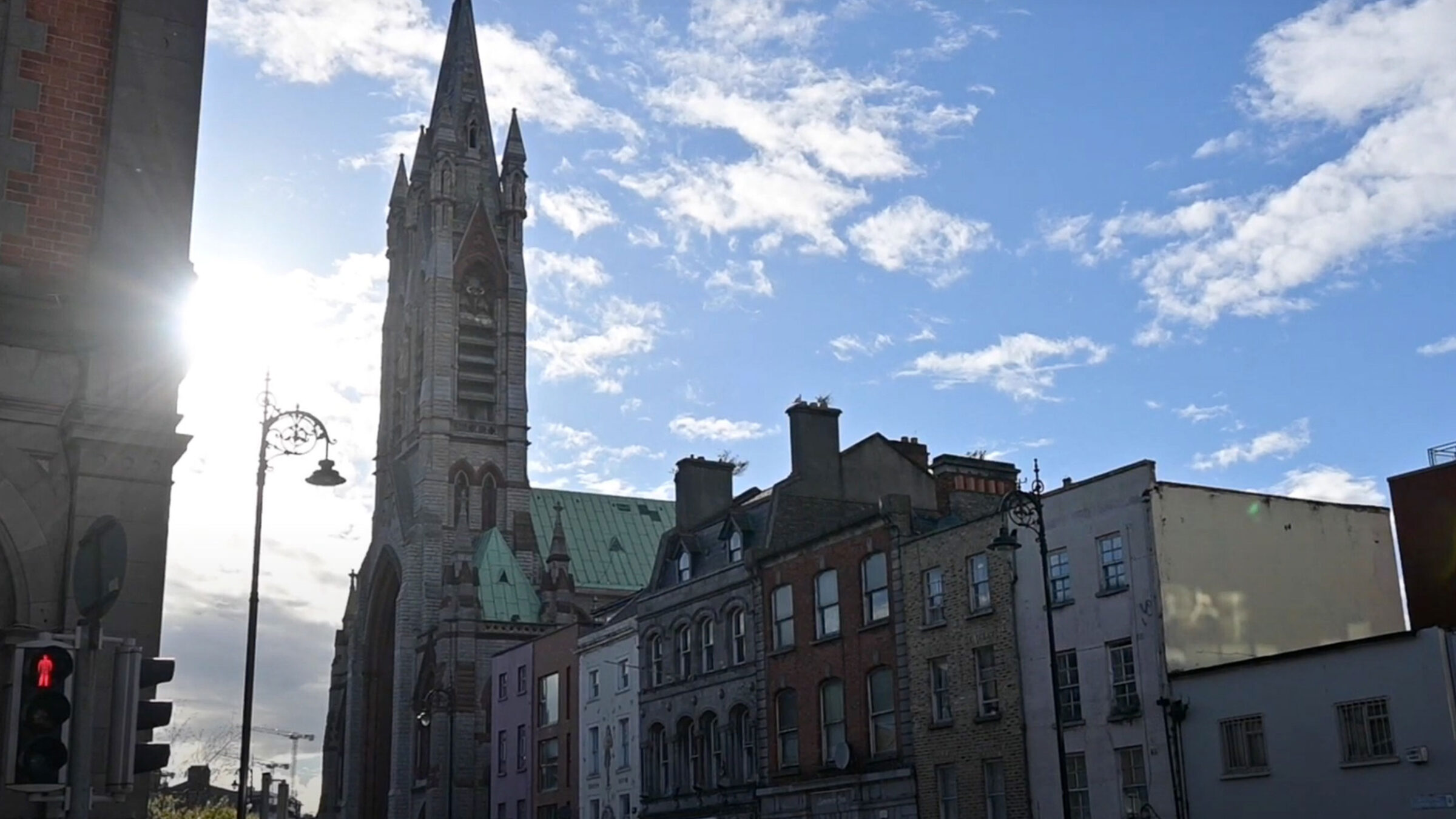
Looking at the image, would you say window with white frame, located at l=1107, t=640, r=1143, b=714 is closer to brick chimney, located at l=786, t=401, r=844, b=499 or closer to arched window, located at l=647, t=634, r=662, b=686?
brick chimney, located at l=786, t=401, r=844, b=499

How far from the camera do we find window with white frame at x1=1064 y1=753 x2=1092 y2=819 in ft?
115

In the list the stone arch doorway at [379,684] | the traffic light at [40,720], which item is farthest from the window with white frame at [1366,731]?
the stone arch doorway at [379,684]

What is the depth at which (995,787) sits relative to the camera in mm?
37500

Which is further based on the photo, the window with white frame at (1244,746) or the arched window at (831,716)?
the arched window at (831,716)

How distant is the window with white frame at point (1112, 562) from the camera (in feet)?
115

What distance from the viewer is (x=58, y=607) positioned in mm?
13062

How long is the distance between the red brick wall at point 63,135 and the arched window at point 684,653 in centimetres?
3825

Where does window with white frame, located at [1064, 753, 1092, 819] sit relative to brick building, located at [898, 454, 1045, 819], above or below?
below

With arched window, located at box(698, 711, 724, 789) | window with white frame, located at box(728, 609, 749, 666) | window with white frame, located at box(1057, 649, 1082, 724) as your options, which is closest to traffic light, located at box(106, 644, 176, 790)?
window with white frame, located at box(1057, 649, 1082, 724)

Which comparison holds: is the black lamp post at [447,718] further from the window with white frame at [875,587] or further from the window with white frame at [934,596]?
the window with white frame at [934,596]

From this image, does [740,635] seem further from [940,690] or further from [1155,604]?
[1155,604]

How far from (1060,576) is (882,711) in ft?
23.8

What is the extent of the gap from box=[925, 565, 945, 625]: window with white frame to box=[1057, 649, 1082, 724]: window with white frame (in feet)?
13.7

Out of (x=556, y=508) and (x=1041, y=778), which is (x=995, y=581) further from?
(x=556, y=508)
